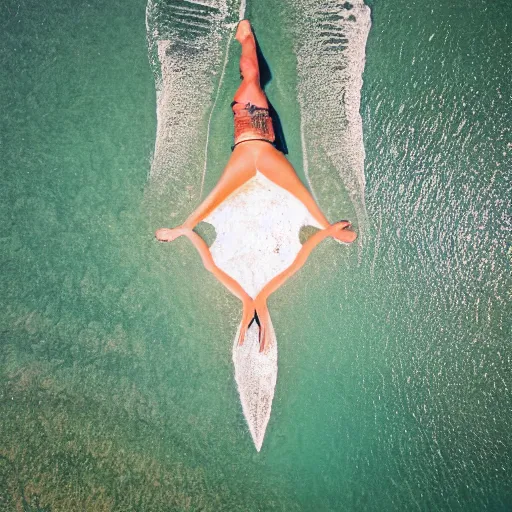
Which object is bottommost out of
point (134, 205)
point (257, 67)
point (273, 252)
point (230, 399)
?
point (230, 399)

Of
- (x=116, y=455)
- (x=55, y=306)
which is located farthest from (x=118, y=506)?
(x=55, y=306)

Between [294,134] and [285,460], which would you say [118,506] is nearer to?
[285,460]

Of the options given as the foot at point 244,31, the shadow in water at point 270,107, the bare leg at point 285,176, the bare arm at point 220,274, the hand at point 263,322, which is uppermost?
the foot at point 244,31

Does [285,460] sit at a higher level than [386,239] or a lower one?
lower

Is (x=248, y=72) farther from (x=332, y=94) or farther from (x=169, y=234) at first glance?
(x=169, y=234)

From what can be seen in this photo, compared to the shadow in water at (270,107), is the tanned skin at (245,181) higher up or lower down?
lower down

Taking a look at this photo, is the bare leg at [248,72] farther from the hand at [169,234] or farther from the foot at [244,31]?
the hand at [169,234]

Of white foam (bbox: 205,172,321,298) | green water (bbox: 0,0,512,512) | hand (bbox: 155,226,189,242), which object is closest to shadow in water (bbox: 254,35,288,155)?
green water (bbox: 0,0,512,512)

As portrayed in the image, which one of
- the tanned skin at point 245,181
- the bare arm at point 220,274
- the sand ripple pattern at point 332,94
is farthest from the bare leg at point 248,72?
the bare arm at point 220,274
